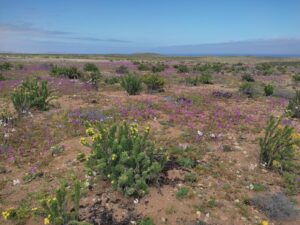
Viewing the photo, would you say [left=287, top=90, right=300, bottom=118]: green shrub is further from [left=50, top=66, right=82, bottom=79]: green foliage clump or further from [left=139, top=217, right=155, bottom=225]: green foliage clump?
[left=50, top=66, right=82, bottom=79]: green foliage clump

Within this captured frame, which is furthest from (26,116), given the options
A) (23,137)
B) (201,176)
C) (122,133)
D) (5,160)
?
(201,176)

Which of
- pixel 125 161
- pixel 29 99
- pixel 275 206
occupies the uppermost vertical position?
pixel 29 99

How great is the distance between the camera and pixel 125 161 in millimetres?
5637

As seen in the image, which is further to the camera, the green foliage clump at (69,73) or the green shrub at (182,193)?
the green foliage clump at (69,73)

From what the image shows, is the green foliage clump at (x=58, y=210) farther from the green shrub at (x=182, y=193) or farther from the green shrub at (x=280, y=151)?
the green shrub at (x=280, y=151)

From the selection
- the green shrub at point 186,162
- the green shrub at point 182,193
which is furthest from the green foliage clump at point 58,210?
the green shrub at point 186,162

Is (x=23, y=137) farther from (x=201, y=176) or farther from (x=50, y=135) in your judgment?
(x=201, y=176)

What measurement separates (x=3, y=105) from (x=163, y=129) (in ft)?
24.3

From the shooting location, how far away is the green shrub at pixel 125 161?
5.52m

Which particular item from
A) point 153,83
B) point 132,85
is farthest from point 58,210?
point 153,83

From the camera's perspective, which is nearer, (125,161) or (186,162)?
(125,161)

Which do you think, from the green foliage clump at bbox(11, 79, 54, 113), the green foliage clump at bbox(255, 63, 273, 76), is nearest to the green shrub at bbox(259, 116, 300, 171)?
the green foliage clump at bbox(11, 79, 54, 113)

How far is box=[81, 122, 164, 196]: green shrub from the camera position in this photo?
5523 millimetres

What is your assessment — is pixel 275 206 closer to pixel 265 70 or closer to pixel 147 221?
pixel 147 221
